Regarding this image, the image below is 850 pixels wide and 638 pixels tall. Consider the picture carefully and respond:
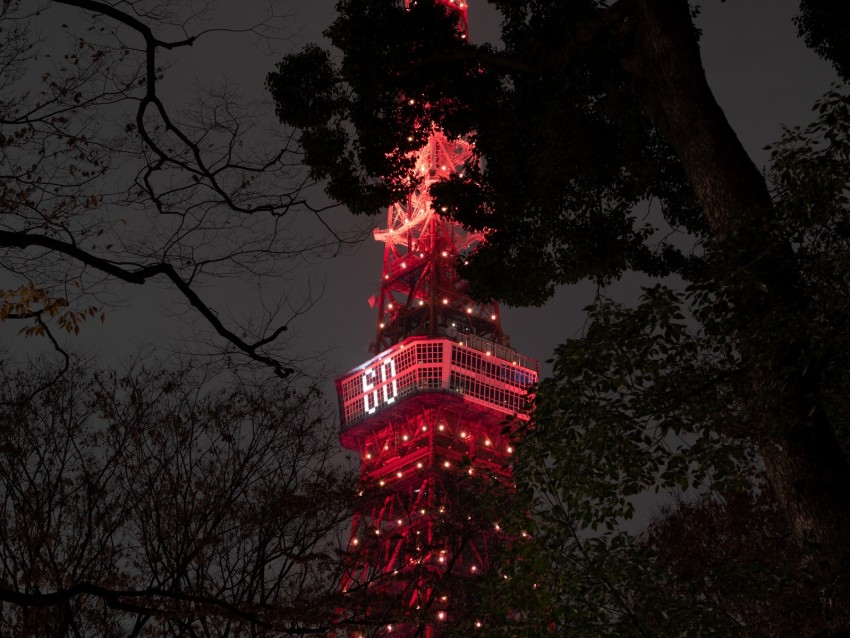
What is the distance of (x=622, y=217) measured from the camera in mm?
12539

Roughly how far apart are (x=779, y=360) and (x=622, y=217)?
664 cm

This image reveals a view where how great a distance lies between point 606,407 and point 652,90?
12.2ft

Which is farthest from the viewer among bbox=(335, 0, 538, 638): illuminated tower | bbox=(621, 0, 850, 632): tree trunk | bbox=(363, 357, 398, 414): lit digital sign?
bbox=(363, 357, 398, 414): lit digital sign

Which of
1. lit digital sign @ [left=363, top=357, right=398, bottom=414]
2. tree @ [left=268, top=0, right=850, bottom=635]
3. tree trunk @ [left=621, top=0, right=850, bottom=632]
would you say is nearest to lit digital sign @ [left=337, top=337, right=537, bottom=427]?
lit digital sign @ [left=363, top=357, right=398, bottom=414]

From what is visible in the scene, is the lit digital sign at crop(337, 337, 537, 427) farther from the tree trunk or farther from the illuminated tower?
the tree trunk

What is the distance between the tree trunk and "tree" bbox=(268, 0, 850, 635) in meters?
0.02

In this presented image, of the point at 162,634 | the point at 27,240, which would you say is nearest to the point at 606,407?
the point at 27,240

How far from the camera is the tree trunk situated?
586cm

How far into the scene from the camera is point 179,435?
1141 centimetres

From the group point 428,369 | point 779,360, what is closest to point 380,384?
point 428,369

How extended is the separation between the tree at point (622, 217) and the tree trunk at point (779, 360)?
16 mm

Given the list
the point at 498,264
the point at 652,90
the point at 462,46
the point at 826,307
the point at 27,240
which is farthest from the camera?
the point at 498,264

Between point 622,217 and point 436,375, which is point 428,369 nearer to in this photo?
point 436,375

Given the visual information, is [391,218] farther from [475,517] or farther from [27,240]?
[27,240]
